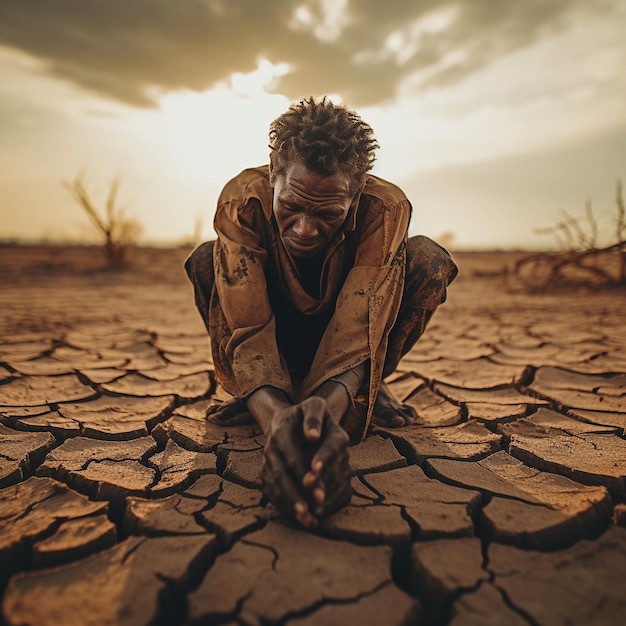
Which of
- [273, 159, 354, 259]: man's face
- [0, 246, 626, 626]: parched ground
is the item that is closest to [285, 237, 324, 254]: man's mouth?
[273, 159, 354, 259]: man's face

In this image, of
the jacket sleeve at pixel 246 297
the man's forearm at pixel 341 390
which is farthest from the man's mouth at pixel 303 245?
the man's forearm at pixel 341 390

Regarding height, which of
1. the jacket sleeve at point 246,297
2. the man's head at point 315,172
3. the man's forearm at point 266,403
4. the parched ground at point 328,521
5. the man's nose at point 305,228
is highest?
the man's head at point 315,172

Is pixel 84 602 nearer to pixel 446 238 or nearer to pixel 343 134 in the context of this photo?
pixel 343 134

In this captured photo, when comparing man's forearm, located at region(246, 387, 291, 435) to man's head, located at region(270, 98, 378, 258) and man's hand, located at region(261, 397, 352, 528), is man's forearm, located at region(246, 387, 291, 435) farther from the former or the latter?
man's head, located at region(270, 98, 378, 258)

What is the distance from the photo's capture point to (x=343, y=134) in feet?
4.04

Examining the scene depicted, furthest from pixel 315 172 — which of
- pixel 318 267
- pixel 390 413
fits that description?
pixel 390 413

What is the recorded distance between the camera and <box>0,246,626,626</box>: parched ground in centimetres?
77

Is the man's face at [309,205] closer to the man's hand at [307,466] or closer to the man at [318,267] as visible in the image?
the man at [318,267]

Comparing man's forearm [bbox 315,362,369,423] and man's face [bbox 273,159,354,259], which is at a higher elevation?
man's face [bbox 273,159,354,259]

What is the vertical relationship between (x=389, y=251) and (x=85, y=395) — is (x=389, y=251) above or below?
above

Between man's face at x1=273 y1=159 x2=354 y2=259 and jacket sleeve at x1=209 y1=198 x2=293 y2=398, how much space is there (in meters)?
0.13

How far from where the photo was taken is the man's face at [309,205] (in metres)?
1.18

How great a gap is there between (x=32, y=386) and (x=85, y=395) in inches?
10.3

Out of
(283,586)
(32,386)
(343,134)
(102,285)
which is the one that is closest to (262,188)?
(343,134)
